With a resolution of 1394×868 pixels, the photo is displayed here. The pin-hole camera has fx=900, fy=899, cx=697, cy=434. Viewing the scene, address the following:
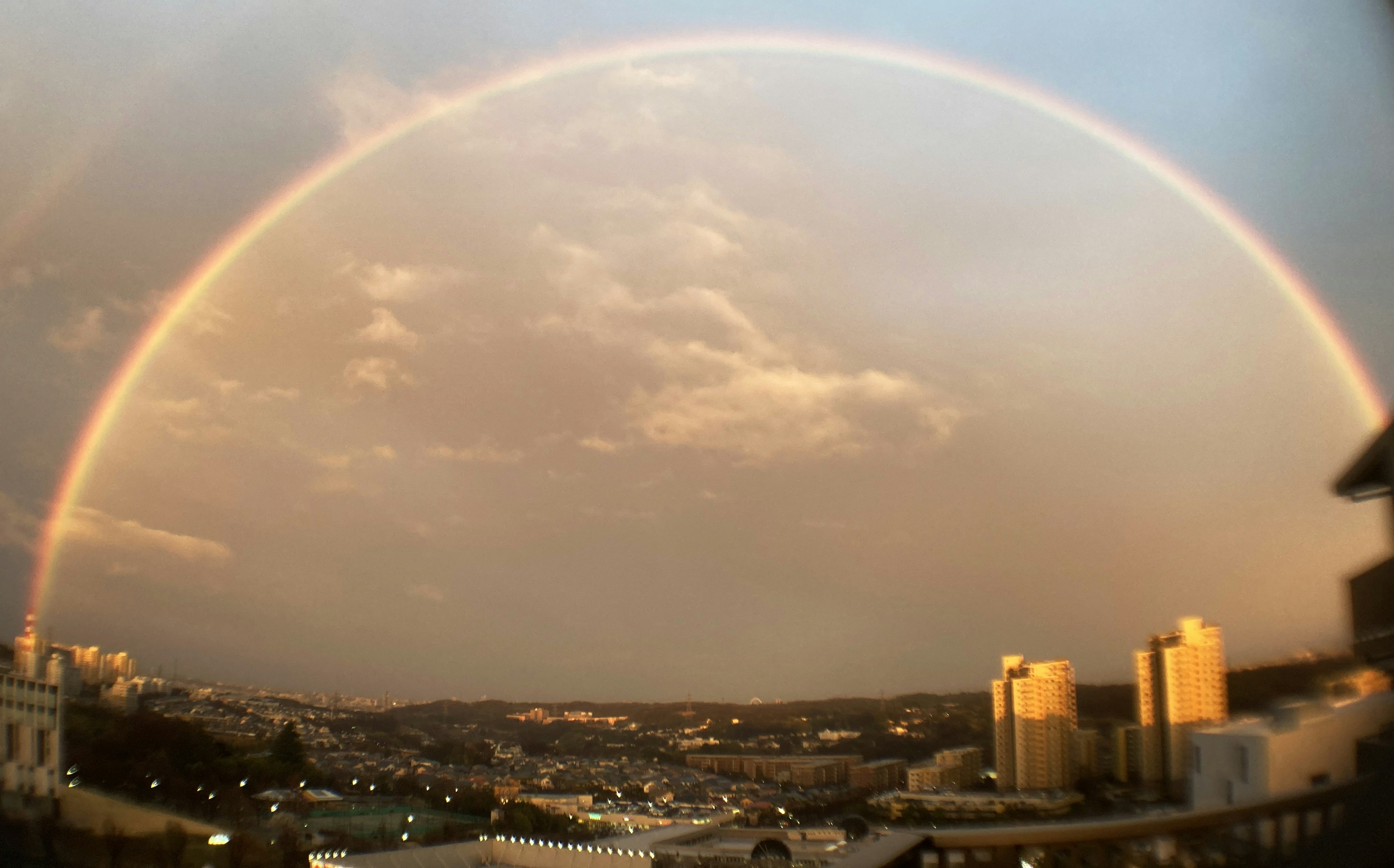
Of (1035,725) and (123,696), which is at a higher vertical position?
(1035,725)

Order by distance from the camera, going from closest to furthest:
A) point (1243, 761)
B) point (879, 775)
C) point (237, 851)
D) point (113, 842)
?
point (1243, 761), point (113, 842), point (237, 851), point (879, 775)

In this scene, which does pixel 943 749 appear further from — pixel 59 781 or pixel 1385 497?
pixel 59 781

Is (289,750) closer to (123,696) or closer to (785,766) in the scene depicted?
(123,696)

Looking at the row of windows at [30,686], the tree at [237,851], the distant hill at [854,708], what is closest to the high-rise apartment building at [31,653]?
the row of windows at [30,686]

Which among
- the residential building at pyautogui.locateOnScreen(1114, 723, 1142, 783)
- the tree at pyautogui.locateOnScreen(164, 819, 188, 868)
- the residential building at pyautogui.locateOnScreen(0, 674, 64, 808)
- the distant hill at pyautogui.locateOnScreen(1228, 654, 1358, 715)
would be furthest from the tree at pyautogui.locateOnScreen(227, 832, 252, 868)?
the distant hill at pyautogui.locateOnScreen(1228, 654, 1358, 715)

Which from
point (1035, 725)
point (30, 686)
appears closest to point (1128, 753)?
point (1035, 725)

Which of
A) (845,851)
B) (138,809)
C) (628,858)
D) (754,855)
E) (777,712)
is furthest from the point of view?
(777,712)

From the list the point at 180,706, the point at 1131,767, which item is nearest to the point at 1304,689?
the point at 1131,767
